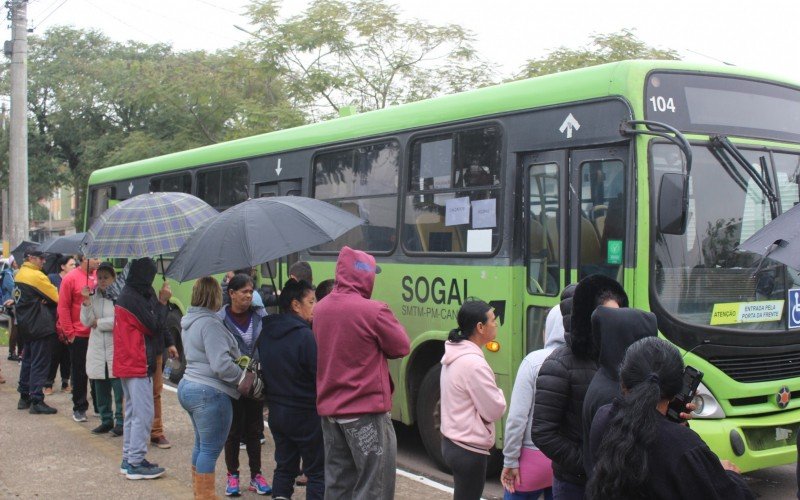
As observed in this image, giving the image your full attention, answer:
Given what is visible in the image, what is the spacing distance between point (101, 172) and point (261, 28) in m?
8.94

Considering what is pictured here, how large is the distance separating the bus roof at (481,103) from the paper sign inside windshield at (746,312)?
1.52m

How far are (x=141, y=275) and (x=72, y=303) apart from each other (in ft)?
8.23

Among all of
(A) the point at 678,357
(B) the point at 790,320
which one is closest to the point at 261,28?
(B) the point at 790,320

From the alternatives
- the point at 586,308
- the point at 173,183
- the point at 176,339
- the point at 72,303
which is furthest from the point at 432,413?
the point at 173,183

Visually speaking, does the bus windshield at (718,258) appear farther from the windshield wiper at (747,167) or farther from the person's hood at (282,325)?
the person's hood at (282,325)

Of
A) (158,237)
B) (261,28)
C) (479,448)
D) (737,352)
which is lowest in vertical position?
(479,448)

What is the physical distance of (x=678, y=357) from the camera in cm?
279

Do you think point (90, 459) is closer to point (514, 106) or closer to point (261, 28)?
point (514, 106)

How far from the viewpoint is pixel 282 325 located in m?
5.47

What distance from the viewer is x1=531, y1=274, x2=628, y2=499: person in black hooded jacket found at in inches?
151

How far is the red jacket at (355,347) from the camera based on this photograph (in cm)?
479

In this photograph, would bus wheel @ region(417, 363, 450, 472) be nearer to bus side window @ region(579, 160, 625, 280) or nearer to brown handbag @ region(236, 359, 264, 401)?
bus side window @ region(579, 160, 625, 280)

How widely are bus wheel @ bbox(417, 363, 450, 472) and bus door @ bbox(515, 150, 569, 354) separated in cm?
107

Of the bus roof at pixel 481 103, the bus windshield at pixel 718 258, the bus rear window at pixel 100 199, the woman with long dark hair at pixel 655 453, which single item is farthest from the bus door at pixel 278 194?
the woman with long dark hair at pixel 655 453
